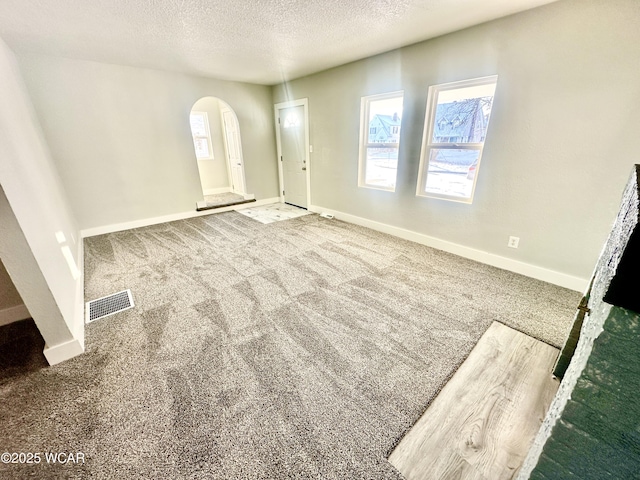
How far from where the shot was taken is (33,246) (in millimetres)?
1448

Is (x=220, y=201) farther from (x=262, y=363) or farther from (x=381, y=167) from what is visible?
(x=262, y=363)

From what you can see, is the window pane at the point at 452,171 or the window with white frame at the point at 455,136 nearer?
the window with white frame at the point at 455,136

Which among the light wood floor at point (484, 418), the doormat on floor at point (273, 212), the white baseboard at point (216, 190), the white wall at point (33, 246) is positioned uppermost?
the white wall at point (33, 246)

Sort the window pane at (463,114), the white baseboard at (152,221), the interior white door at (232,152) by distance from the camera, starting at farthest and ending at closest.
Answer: the interior white door at (232,152) < the white baseboard at (152,221) < the window pane at (463,114)

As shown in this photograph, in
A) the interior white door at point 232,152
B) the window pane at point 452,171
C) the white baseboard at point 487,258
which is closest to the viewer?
the white baseboard at point 487,258

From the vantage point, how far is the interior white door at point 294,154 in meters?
4.70

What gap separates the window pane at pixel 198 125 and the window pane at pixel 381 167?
4.47 m

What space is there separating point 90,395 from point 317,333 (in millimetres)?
1367

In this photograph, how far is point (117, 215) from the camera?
154 inches

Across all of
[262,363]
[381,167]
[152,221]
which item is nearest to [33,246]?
[262,363]

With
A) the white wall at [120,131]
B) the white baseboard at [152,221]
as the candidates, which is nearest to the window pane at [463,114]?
the white wall at [120,131]

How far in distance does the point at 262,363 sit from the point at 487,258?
2.59 m

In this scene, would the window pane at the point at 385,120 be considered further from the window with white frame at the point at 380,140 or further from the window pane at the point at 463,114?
the window pane at the point at 463,114

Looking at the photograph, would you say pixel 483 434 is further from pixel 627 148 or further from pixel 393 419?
pixel 627 148
